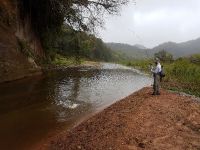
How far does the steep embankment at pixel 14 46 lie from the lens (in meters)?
25.1

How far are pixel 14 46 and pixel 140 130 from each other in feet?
58.5

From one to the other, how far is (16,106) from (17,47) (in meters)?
12.3

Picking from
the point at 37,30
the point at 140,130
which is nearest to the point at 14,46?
the point at 37,30

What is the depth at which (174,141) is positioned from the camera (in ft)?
34.7

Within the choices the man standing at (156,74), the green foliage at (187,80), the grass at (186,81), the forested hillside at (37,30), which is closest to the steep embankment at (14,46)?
the forested hillside at (37,30)

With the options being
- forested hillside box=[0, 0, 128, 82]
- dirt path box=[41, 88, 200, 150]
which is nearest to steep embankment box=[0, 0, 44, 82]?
forested hillside box=[0, 0, 128, 82]

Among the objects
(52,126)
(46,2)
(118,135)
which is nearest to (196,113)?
(118,135)

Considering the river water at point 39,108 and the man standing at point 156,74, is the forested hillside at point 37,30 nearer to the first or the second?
the river water at point 39,108

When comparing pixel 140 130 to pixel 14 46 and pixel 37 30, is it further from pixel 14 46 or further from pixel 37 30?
pixel 37 30

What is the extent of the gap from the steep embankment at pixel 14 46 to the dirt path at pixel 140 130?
1161cm

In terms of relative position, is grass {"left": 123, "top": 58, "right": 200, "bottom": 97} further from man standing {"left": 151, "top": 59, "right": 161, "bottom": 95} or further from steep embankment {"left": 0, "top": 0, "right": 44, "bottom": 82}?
steep embankment {"left": 0, "top": 0, "right": 44, "bottom": 82}

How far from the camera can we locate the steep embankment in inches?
Answer: 987

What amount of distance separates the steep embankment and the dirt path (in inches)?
457

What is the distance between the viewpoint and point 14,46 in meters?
27.4
